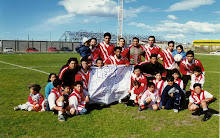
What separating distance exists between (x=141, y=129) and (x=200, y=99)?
7.29ft

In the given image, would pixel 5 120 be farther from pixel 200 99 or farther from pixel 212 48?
pixel 212 48

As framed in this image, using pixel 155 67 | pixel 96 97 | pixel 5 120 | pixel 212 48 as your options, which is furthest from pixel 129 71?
pixel 212 48

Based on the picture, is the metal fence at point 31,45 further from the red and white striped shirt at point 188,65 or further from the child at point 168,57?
the red and white striped shirt at point 188,65

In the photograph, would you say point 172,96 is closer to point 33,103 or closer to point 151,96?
point 151,96

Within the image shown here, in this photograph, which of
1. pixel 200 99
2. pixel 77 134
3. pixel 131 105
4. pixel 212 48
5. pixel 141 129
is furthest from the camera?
pixel 212 48

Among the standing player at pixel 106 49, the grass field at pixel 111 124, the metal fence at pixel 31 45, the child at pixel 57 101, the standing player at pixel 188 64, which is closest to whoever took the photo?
the grass field at pixel 111 124

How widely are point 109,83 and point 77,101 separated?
1243 millimetres

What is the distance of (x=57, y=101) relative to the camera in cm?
536

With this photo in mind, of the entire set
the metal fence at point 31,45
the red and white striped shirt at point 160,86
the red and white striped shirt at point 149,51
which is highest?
the metal fence at point 31,45

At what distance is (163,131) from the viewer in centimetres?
447

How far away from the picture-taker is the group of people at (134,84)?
18.0ft

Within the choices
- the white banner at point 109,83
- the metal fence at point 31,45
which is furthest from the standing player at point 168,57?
the metal fence at point 31,45

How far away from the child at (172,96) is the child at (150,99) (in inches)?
8.8

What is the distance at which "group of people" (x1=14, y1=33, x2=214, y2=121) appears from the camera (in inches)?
216
